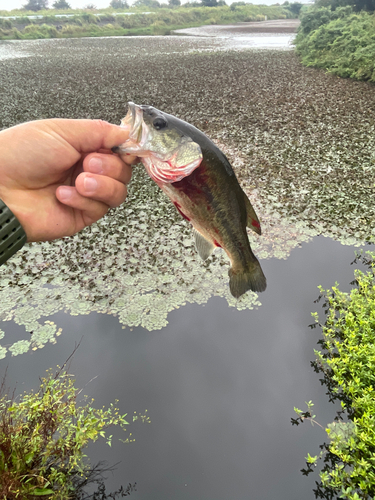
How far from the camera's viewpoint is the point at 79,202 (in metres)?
1.77

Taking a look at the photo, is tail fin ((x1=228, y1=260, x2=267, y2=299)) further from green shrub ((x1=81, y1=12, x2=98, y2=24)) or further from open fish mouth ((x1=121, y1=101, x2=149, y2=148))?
green shrub ((x1=81, y1=12, x2=98, y2=24))

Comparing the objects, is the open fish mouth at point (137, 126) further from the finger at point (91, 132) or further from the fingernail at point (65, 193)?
the fingernail at point (65, 193)

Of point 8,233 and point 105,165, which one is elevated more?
point 105,165

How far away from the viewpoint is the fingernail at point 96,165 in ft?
5.39

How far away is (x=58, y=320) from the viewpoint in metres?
3.54

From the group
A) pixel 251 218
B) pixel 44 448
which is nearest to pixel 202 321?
pixel 44 448

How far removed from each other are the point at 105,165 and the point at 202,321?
232 cm

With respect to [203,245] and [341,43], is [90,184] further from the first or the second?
[341,43]

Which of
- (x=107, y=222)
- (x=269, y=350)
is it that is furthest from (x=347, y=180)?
(x=107, y=222)

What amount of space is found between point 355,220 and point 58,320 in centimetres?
413

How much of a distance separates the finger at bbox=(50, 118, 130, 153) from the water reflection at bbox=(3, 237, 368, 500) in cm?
227

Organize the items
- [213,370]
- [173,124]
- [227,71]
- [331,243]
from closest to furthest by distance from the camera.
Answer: [173,124], [213,370], [331,243], [227,71]

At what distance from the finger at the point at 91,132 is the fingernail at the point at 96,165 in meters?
0.08

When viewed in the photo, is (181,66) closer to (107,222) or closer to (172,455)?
(107,222)
